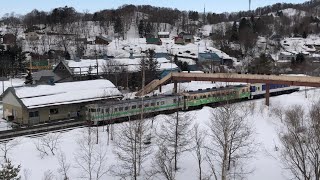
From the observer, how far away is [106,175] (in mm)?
18516

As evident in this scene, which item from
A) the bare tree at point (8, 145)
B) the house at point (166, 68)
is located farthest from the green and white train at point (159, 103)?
the house at point (166, 68)

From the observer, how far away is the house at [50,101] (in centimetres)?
2588

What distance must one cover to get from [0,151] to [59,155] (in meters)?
2.92

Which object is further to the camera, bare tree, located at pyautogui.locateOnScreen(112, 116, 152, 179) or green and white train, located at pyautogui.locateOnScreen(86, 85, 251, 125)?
green and white train, located at pyautogui.locateOnScreen(86, 85, 251, 125)

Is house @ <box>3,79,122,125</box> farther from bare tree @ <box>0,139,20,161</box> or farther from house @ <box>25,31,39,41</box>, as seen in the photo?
house @ <box>25,31,39,41</box>

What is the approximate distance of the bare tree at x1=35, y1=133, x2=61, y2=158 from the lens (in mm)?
20314

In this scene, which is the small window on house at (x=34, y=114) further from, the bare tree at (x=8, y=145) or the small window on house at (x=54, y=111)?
the bare tree at (x=8, y=145)

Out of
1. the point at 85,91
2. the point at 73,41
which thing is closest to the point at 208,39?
the point at 73,41

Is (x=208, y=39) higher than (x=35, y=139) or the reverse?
higher

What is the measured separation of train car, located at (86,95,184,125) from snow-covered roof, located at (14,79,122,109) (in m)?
2.01

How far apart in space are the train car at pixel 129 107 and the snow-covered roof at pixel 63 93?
2.01 m

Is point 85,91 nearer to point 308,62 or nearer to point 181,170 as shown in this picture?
point 181,170

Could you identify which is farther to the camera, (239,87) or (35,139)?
(239,87)

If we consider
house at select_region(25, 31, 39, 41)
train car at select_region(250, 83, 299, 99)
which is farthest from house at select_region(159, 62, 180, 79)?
house at select_region(25, 31, 39, 41)
